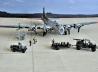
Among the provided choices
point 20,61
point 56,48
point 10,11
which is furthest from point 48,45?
point 10,11

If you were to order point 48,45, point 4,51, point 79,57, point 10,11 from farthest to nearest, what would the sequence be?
point 10,11, point 48,45, point 4,51, point 79,57

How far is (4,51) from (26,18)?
4140cm

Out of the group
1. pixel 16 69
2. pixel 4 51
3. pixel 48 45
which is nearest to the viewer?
pixel 16 69

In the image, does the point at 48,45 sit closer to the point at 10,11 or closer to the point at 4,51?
the point at 4,51

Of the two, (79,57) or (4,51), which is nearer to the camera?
(79,57)

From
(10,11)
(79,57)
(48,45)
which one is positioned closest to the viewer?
(79,57)

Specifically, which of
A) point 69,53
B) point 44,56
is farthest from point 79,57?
point 44,56

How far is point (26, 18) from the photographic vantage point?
67.9 m

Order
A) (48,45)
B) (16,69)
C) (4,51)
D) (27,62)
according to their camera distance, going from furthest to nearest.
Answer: (48,45)
(4,51)
(27,62)
(16,69)

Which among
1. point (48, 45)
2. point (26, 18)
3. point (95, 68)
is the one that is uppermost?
Result: point (26, 18)

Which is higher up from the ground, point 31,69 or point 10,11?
point 10,11

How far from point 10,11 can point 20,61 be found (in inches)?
1738

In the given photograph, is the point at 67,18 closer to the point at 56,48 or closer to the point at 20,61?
the point at 56,48

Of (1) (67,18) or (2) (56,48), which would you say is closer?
(2) (56,48)
